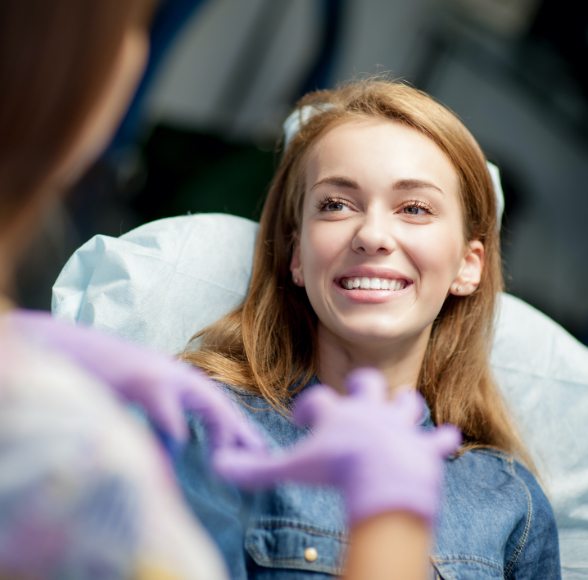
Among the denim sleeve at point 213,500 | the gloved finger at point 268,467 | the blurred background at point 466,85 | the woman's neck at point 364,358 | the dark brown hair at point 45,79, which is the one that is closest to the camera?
the dark brown hair at point 45,79

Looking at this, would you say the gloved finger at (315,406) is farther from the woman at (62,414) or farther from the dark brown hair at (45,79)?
the dark brown hair at (45,79)

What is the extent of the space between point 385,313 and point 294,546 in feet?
1.03

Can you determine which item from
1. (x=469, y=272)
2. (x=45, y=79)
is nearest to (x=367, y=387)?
(x=45, y=79)

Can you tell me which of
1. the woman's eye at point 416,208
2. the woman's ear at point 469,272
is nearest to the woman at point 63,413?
the woman's eye at point 416,208

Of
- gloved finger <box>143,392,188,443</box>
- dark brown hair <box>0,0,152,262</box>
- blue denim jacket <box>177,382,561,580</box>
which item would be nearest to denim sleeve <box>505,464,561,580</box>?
blue denim jacket <box>177,382,561,580</box>

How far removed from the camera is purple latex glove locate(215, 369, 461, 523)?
64cm

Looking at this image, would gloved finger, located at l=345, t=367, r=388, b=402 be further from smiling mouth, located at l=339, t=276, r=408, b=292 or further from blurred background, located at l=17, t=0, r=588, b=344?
blurred background, located at l=17, t=0, r=588, b=344

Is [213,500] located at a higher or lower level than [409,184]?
lower

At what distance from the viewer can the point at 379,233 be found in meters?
1.17

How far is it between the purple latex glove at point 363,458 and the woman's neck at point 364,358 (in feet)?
1.78

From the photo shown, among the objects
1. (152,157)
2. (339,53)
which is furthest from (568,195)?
(152,157)

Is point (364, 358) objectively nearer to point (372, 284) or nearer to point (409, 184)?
point (372, 284)

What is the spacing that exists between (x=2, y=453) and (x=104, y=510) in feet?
0.23

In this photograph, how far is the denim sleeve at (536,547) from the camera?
1.22m
